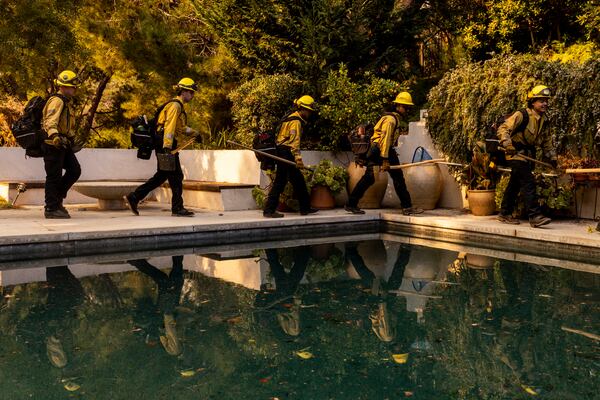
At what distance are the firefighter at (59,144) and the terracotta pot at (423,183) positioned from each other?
4.92 metres

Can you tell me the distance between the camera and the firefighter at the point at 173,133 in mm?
9305

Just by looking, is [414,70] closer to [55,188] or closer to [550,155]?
[550,155]

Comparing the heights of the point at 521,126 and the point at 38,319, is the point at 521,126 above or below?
above

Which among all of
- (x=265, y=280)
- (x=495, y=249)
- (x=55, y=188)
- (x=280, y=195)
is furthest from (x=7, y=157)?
(x=495, y=249)

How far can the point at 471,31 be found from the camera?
47.9 ft

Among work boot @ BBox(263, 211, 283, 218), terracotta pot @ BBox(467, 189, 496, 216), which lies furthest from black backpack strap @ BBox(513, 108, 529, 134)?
work boot @ BBox(263, 211, 283, 218)

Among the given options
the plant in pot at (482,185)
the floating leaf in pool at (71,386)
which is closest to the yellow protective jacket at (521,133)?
the plant in pot at (482,185)

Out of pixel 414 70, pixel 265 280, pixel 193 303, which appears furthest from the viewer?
pixel 414 70

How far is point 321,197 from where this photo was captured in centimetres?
1117

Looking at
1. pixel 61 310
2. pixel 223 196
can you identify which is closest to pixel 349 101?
pixel 223 196

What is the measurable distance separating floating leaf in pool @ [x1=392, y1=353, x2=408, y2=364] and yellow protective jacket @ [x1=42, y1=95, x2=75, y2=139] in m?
6.20

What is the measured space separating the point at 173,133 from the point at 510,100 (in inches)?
185

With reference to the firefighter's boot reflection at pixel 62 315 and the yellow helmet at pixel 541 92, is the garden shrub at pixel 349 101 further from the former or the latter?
the firefighter's boot reflection at pixel 62 315

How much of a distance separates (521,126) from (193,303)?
17.0ft
